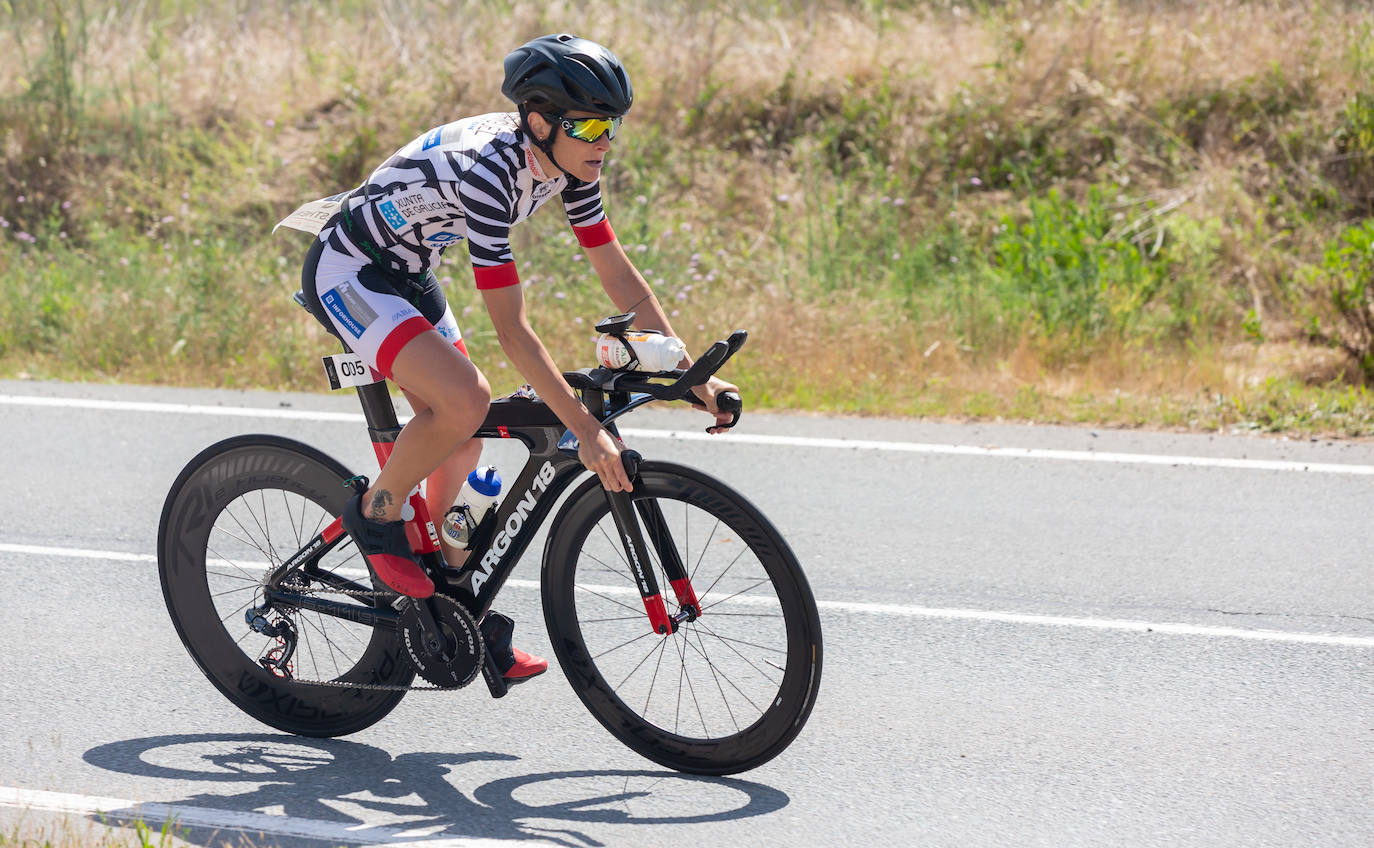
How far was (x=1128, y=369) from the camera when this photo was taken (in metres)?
9.09

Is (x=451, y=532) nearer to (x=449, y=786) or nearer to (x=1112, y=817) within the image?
(x=449, y=786)

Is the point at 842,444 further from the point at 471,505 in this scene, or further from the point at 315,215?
the point at 315,215

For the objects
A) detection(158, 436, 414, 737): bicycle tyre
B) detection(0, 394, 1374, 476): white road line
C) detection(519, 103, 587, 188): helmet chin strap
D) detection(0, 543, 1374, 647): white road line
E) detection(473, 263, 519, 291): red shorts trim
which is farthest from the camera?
detection(0, 394, 1374, 476): white road line

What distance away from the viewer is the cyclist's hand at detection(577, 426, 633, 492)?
3760 mm

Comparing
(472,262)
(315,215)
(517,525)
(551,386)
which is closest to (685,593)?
(517,525)

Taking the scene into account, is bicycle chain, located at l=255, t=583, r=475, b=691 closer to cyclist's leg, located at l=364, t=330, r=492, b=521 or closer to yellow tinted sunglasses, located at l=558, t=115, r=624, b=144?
cyclist's leg, located at l=364, t=330, r=492, b=521

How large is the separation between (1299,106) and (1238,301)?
86.1 inches

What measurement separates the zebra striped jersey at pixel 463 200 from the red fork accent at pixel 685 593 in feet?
3.21

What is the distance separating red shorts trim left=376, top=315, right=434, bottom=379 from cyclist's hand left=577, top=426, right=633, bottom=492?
0.58 metres

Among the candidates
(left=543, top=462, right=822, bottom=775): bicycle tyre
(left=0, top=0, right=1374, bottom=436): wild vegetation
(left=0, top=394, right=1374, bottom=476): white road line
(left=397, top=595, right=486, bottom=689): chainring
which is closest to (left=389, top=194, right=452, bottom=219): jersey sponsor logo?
(left=543, top=462, right=822, bottom=775): bicycle tyre

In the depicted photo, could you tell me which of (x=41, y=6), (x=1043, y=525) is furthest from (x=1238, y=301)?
(x=41, y=6)

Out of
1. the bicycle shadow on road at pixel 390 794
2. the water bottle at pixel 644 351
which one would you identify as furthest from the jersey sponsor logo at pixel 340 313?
the bicycle shadow on road at pixel 390 794

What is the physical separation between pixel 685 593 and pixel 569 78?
56.4 inches

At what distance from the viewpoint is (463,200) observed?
378 cm
